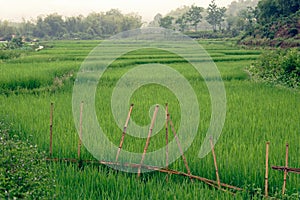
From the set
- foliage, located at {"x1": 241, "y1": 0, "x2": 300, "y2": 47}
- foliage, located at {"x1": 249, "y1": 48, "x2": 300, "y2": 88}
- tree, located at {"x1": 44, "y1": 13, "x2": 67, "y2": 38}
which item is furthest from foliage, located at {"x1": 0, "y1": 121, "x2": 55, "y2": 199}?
tree, located at {"x1": 44, "y1": 13, "x2": 67, "y2": 38}

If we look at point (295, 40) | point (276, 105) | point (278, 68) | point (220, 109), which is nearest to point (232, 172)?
point (220, 109)

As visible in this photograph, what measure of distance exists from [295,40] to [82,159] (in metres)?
18.1

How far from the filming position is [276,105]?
224 inches

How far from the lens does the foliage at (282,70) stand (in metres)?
8.22

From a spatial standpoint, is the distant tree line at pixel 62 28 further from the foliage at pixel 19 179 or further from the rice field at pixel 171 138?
the foliage at pixel 19 179

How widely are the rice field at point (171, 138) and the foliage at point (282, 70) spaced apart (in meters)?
0.65

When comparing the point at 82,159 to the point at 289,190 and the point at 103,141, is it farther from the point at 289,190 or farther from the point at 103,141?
the point at 289,190

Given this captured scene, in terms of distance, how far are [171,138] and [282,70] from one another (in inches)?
217

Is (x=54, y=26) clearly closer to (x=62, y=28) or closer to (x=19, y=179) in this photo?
(x=62, y=28)

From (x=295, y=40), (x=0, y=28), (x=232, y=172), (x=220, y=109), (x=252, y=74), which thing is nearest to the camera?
(x=232, y=172)

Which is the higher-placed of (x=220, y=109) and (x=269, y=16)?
(x=269, y=16)

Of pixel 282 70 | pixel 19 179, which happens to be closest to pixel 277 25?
pixel 282 70

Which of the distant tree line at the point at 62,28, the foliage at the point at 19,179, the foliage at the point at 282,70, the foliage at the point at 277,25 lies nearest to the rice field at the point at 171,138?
the foliage at the point at 19,179

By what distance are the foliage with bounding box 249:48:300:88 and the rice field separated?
0.65 meters
